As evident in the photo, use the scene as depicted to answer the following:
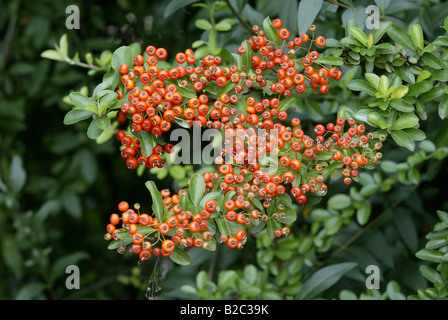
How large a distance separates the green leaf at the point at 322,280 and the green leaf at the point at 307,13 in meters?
0.84

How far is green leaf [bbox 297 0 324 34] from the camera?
55.6 inches

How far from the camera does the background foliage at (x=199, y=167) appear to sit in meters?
1.42

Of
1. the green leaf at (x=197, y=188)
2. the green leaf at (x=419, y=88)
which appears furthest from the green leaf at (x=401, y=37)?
the green leaf at (x=197, y=188)

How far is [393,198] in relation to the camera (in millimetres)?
2115

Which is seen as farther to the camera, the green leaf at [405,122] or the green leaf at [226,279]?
the green leaf at [226,279]

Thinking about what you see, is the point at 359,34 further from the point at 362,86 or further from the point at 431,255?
the point at 431,255

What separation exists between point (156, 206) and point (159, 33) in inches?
60.8

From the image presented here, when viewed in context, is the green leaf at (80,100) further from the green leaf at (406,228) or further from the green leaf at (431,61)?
the green leaf at (406,228)

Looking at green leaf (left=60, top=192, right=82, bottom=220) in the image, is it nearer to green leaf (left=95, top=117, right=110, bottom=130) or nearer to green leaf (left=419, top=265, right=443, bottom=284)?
green leaf (left=95, top=117, right=110, bottom=130)

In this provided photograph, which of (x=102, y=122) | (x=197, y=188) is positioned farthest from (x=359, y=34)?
(x=102, y=122)

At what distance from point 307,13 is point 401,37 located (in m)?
0.28

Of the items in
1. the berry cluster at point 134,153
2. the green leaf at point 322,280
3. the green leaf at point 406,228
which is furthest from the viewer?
the green leaf at point 406,228
